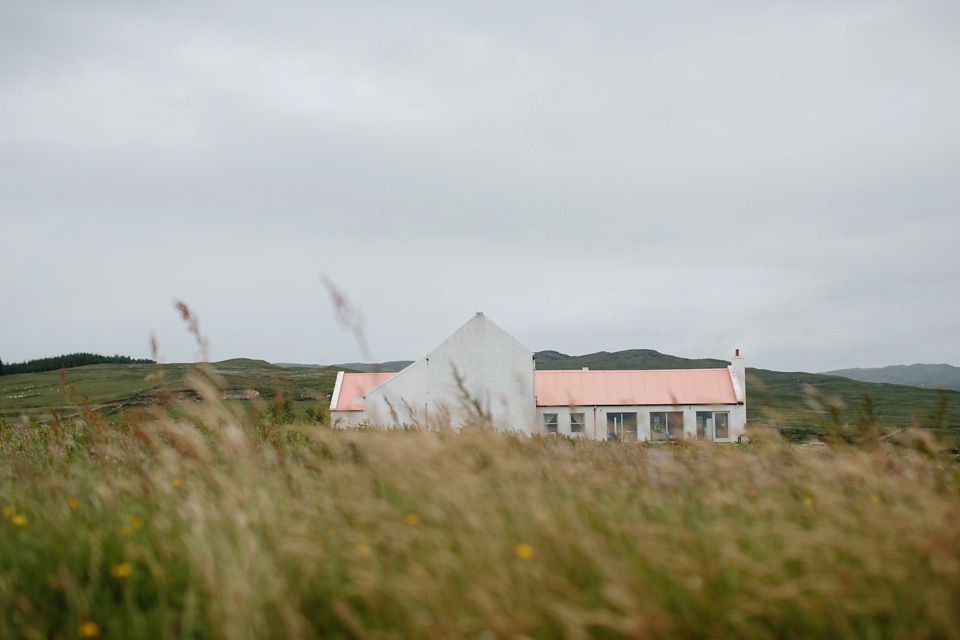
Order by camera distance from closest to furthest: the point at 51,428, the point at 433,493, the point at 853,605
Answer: the point at 853,605
the point at 433,493
the point at 51,428

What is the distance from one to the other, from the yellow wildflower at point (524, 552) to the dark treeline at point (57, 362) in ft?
496

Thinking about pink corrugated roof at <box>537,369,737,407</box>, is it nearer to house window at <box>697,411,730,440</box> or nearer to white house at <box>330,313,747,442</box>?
white house at <box>330,313,747,442</box>

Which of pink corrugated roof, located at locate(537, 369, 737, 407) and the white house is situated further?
pink corrugated roof, located at locate(537, 369, 737, 407)

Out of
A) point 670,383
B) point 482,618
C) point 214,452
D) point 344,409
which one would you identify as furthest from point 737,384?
point 482,618

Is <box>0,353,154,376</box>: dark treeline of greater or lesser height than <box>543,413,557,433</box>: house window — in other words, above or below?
above

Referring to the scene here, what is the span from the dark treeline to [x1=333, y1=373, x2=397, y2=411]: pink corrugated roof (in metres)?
114

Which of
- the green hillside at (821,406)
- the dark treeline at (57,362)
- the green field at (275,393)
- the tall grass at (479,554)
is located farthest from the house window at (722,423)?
the dark treeline at (57,362)

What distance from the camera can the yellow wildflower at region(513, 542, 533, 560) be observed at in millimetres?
3128

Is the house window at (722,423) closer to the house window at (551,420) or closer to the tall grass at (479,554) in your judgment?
the house window at (551,420)

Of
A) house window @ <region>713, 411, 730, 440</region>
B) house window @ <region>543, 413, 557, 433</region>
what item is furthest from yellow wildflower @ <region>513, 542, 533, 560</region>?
house window @ <region>713, 411, 730, 440</region>

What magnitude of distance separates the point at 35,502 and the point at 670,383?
3963cm

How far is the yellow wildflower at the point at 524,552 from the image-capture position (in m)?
3.13

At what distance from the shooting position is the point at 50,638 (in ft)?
10.5

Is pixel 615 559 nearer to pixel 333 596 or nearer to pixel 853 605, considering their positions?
pixel 853 605
